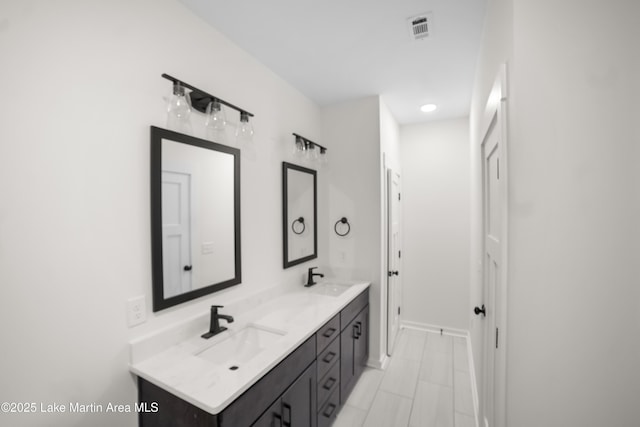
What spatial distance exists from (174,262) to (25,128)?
30.5 inches

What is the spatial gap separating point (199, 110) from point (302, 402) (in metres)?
1.73

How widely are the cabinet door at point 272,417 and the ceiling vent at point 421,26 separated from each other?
7.24ft

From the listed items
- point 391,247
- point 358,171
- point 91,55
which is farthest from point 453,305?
point 91,55

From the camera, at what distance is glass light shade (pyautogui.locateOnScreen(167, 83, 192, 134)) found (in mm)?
1340

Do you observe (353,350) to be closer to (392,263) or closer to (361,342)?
(361,342)

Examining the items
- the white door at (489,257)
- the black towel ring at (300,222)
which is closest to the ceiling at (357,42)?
the white door at (489,257)

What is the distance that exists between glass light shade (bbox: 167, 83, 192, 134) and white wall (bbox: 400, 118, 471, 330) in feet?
9.55

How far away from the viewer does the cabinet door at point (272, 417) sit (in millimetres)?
1147

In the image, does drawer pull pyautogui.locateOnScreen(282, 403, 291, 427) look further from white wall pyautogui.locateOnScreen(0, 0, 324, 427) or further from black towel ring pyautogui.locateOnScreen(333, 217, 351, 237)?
black towel ring pyautogui.locateOnScreen(333, 217, 351, 237)

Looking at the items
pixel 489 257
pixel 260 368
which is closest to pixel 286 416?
pixel 260 368

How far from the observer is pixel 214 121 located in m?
1.52

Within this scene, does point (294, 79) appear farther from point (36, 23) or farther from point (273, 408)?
point (273, 408)

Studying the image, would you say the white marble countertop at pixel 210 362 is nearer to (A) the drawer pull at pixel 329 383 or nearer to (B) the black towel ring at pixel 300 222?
(A) the drawer pull at pixel 329 383

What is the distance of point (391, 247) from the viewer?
2912mm
